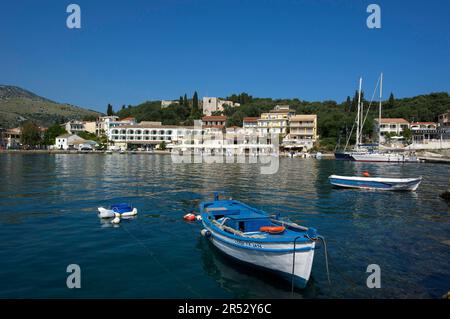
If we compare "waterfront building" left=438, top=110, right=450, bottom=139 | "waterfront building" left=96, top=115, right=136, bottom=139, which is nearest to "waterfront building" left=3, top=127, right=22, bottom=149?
"waterfront building" left=96, top=115, right=136, bottom=139

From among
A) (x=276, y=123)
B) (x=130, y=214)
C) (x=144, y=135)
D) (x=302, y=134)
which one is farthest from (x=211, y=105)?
(x=130, y=214)

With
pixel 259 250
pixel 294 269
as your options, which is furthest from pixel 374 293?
pixel 259 250

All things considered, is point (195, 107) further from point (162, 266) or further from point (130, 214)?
point (162, 266)

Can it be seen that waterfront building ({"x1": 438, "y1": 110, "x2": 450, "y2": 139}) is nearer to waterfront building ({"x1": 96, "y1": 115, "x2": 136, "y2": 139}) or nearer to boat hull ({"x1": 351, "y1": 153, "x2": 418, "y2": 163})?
boat hull ({"x1": 351, "y1": 153, "x2": 418, "y2": 163})

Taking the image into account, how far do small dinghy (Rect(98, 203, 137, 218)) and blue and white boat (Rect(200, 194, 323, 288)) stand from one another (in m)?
7.01

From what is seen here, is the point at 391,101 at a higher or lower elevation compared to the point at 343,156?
higher

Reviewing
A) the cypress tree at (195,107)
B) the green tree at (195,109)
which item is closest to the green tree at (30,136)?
the green tree at (195,109)

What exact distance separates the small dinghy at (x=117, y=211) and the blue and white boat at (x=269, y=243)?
7.01 m

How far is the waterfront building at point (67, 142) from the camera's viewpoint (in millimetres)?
119500

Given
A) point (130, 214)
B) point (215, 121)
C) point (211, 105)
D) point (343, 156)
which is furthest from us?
point (211, 105)

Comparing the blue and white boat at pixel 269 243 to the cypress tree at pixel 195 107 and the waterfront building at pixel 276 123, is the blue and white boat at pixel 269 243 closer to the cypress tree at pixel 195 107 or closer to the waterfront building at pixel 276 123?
the waterfront building at pixel 276 123

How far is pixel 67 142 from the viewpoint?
120688 mm

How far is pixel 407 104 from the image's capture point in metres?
130

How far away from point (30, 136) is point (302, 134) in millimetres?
96702
